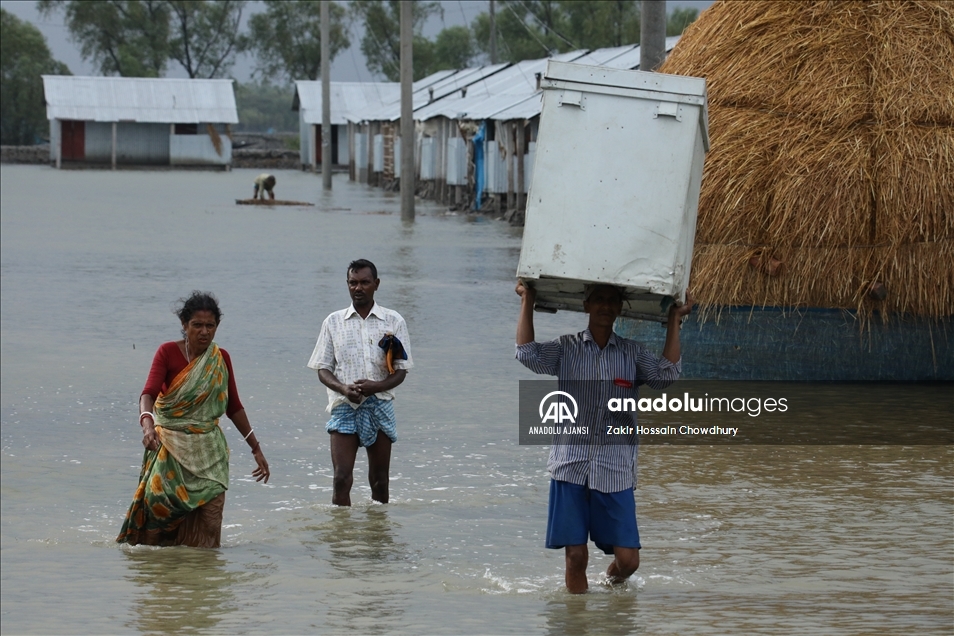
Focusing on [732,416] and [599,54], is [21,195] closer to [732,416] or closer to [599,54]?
[599,54]

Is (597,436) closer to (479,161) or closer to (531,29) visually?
(479,161)

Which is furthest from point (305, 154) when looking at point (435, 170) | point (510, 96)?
point (510, 96)

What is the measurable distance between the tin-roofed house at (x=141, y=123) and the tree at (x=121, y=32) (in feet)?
80.0

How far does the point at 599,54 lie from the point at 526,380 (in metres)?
23.4

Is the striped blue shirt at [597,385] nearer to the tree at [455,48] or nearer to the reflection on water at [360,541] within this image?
the reflection on water at [360,541]

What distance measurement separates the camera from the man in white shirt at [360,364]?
6738mm

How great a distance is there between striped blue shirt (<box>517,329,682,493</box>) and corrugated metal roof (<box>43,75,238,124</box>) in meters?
55.7

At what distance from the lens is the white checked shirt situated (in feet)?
22.2

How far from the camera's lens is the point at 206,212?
31234 millimetres

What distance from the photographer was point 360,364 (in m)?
6.75

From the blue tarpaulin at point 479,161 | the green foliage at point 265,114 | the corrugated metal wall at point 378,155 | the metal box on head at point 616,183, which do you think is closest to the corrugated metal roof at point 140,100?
the corrugated metal wall at point 378,155

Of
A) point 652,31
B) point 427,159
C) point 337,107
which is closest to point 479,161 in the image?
point 427,159

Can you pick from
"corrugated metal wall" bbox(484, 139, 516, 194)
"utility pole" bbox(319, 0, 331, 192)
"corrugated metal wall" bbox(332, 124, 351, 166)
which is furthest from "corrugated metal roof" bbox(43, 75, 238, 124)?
"corrugated metal wall" bbox(484, 139, 516, 194)

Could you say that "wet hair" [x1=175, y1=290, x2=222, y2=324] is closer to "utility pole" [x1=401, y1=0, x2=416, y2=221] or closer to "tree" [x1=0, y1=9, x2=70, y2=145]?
"utility pole" [x1=401, y1=0, x2=416, y2=221]
